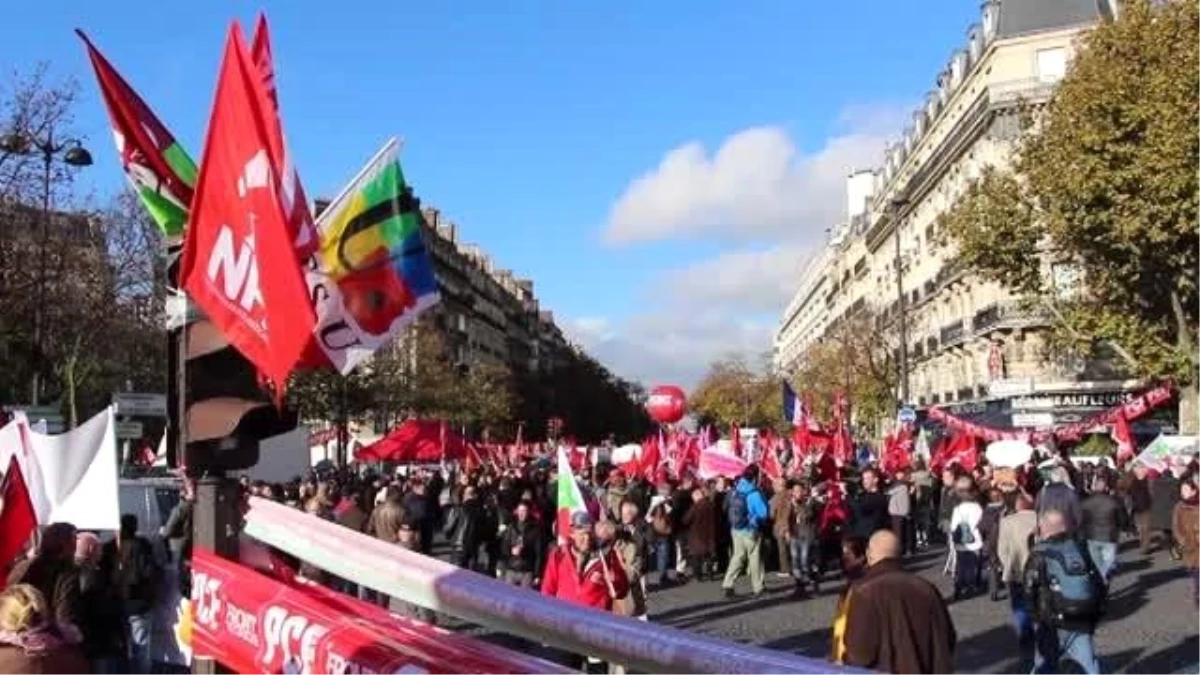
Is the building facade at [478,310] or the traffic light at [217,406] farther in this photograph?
the building facade at [478,310]

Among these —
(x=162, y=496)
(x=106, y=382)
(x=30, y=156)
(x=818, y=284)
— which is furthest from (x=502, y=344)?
(x=162, y=496)

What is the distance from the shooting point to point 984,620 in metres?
15.7

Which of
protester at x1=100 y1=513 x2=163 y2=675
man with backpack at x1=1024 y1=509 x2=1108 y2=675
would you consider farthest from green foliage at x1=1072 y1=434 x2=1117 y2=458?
protester at x1=100 y1=513 x2=163 y2=675

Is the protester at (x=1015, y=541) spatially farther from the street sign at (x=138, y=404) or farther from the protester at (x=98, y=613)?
the street sign at (x=138, y=404)

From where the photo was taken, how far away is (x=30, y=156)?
2689cm

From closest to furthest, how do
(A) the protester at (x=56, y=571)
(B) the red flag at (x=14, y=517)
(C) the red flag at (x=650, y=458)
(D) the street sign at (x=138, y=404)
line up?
1. (B) the red flag at (x=14, y=517)
2. (A) the protester at (x=56, y=571)
3. (D) the street sign at (x=138, y=404)
4. (C) the red flag at (x=650, y=458)

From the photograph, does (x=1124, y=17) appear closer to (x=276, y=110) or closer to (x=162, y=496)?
(x=162, y=496)

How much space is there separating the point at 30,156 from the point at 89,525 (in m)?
20.3

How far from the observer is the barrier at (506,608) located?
148 inches

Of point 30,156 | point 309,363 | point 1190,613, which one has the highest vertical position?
point 30,156

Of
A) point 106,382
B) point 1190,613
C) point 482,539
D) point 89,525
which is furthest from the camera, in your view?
point 106,382

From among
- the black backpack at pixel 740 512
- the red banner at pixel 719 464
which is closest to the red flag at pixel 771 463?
the red banner at pixel 719 464

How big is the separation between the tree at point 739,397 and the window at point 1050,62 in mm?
62129

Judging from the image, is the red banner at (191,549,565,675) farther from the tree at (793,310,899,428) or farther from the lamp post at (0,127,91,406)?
the tree at (793,310,899,428)
